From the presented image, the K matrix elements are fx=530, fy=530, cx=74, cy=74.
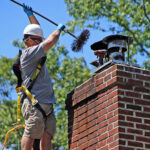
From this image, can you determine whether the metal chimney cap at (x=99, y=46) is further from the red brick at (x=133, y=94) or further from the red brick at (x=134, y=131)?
the red brick at (x=134, y=131)

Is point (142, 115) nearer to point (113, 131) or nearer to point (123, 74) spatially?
Answer: point (113, 131)

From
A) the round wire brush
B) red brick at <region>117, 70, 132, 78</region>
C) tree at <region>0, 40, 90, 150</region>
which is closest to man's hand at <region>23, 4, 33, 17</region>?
the round wire brush

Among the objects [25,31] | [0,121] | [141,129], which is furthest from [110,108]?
[0,121]

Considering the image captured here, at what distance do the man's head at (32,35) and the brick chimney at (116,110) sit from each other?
1088 mm

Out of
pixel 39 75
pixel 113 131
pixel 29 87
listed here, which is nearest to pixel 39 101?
pixel 29 87

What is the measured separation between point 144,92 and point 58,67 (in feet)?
61.4

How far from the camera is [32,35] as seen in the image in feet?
27.6

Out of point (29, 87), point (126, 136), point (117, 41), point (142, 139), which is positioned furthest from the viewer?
point (117, 41)

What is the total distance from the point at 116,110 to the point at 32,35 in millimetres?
1845

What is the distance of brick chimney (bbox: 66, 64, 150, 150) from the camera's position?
766 cm

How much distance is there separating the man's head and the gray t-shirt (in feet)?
0.81

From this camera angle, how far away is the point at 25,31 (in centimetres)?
842

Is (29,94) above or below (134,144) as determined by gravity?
above

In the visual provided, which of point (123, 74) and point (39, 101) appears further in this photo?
point (39, 101)
